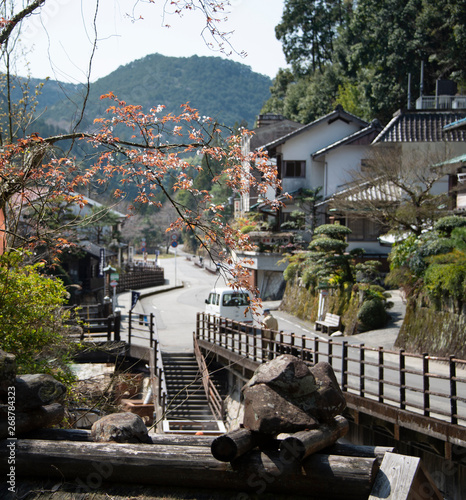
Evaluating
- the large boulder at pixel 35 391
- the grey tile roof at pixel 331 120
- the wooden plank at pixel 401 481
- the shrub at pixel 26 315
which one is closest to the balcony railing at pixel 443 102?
the grey tile roof at pixel 331 120

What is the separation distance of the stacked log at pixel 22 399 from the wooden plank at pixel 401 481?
321 centimetres

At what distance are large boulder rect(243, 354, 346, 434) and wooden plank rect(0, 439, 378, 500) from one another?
11.2 inches

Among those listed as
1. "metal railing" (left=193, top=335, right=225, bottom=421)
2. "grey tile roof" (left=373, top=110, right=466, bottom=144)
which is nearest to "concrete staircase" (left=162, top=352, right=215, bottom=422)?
"metal railing" (left=193, top=335, right=225, bottom=421)

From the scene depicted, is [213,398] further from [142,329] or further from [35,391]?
[35,391]

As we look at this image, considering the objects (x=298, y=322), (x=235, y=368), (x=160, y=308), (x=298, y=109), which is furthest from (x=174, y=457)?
(x=298, y=109)

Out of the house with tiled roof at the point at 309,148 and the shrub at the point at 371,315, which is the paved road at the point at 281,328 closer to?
the shrub at the point at 371,315

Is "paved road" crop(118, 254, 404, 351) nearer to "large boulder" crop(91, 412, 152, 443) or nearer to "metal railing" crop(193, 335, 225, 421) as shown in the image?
"large boulder" crop(91, 412, 152, 443)

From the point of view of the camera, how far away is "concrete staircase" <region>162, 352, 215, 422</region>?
775 inches

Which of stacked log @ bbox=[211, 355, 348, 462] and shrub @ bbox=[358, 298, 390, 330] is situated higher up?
stacked log @ bbox=[211, 355, 348, 462]

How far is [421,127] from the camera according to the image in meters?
33.4

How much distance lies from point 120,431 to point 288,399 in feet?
5.42

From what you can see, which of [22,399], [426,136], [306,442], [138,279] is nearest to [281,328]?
[426,136]

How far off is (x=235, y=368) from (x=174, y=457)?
15122mm

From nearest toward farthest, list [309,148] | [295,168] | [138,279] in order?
1. [309,148]
2. [295,168]
3. [138,279]
